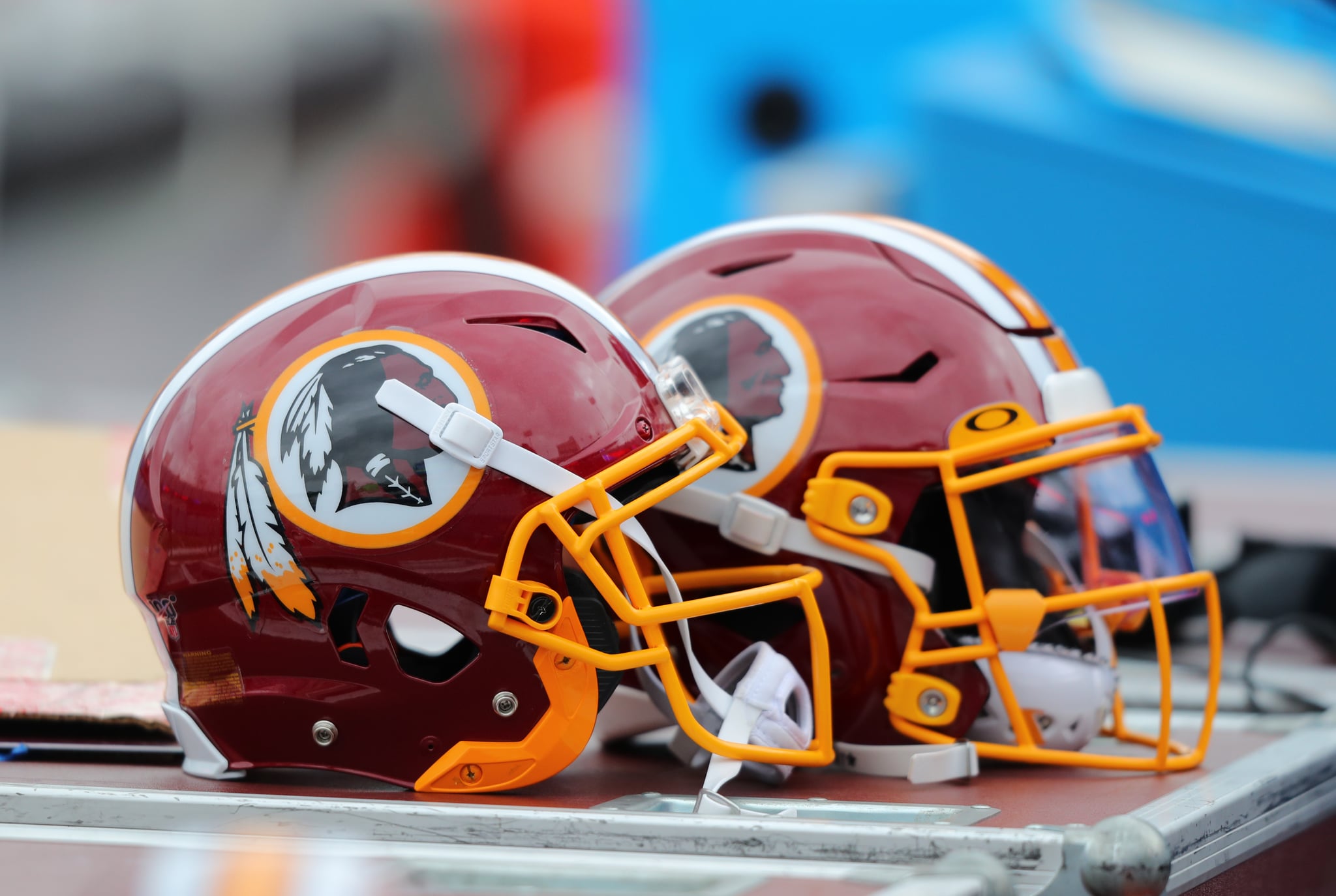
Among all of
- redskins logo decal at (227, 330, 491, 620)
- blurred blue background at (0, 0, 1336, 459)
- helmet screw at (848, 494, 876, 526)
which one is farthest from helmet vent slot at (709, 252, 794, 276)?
blurred blue background at (0, 0, 1336, 459)

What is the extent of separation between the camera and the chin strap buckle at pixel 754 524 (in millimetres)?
1179

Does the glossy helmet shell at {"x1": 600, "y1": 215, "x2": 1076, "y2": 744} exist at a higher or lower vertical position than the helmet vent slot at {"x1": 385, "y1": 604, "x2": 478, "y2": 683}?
higher

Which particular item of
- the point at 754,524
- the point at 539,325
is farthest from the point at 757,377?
the point at 539,325

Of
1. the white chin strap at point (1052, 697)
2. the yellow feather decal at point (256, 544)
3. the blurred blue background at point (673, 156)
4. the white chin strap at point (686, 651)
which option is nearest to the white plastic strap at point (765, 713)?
the white chin strap at point (686, 651)

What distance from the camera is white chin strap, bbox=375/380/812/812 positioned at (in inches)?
39.1

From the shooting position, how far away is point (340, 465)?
1.00m

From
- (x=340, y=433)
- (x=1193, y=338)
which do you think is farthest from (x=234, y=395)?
(x=1193, y=338)

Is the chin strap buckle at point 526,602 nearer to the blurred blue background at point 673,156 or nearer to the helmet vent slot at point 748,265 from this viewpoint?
the helmet vent slot at point 748,265

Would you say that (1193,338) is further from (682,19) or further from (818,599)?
(818,599)

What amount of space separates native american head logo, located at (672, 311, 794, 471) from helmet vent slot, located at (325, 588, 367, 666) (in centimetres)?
37

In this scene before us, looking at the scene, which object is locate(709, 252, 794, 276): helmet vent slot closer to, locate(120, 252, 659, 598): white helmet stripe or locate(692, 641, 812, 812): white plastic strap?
locate(120, 252, 659, 598): white helmet stripe

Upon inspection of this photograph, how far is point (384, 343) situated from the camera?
1.04 m

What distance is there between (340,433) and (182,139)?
4.86 m

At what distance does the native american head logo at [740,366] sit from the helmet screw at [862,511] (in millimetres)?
99
